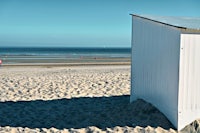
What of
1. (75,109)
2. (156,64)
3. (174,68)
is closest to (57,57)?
(75,109)

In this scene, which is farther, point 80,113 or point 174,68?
point 80,113

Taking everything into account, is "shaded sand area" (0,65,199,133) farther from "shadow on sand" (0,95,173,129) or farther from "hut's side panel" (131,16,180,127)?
"hut's side panel" (131,16,180,127)

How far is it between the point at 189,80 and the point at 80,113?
2861 millimetres

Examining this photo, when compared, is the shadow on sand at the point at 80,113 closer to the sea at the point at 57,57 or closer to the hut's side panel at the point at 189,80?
the hut's side panel at the point at 189,80

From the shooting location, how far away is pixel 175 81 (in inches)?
231

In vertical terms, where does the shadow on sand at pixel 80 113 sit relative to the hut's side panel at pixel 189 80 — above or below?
below

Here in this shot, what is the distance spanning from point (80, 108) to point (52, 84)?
3699mm

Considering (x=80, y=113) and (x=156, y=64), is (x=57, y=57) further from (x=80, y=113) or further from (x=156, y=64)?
(x=156, y=64)

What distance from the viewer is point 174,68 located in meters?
5.88

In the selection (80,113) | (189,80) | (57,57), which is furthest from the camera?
(57,57)

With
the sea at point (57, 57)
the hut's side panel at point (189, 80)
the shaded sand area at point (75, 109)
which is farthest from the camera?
the sea at point (57, 57)

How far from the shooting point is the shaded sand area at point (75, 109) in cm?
623

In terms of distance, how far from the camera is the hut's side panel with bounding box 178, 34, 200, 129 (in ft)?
18.9

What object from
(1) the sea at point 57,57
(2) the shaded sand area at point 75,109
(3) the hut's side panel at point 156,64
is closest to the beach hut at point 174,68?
(3) the hut's side panel at point 156,64
